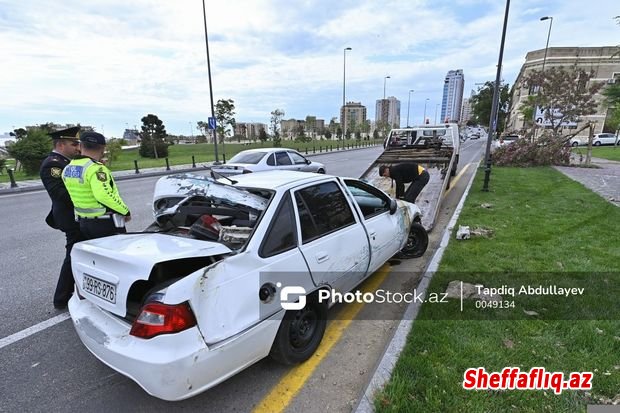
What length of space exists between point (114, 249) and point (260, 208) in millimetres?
1107

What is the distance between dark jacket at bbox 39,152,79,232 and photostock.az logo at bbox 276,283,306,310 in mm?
2727

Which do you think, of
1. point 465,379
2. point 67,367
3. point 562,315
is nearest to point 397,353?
point 465,379

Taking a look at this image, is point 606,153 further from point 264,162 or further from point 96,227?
point 96,227

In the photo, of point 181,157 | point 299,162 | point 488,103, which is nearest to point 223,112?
point 181,157

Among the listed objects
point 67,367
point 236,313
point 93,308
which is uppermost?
point 236,313

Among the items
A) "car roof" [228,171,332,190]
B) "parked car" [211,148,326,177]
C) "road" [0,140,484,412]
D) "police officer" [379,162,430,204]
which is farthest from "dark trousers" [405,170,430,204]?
"parked car" [211,148,326,177]

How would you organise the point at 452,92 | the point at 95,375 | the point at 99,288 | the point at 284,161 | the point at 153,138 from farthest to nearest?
1. the point at 452,92
2. the point at 153,138
3. the point at 284,161
4. the point at 95,375
5. the point at 99,288

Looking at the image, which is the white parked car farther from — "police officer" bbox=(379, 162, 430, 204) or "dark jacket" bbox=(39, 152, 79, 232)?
"police officer" bbox=(379, 162, 430, 204)

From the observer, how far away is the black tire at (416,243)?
5031mm

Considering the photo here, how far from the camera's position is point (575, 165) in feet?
53.6

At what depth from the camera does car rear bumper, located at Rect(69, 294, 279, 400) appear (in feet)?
6.19

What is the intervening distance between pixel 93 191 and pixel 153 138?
44212 millimetres

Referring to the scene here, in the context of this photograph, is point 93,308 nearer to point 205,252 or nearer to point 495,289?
point 205,252

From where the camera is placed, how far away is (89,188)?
10.5 ft
